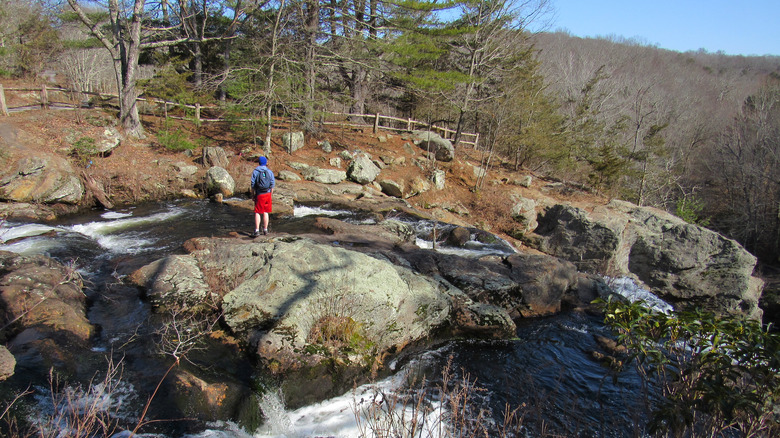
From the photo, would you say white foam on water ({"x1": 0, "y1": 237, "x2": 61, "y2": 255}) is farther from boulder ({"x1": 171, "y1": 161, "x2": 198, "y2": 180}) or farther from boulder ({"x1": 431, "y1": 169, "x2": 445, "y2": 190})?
boulder ({"x1": 431, "y1": 169, "x2": 445, "y2": 190})

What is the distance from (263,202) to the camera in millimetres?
8500

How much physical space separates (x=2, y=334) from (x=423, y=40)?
18.4m

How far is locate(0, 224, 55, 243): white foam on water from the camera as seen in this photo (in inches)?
301

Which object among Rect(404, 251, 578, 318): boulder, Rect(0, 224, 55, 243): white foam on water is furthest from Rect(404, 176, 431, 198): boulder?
Rect(0, 224, 55, 243): white foam on water

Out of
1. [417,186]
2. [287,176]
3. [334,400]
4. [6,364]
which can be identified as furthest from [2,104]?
[334,400]

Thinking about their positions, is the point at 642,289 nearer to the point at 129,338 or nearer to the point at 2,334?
the point at 129,338

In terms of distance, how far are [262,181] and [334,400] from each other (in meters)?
5.31

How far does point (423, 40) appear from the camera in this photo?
18.4 meters

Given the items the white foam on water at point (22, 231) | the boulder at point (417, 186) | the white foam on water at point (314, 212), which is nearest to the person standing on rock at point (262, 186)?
the white foam on water at point (314, 212)

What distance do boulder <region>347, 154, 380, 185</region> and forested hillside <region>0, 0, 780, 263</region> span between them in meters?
3.17

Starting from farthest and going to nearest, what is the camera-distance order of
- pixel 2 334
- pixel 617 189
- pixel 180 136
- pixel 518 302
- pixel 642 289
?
1. pixel 617 189
2. pixel 180 136
3. pixel 642 289
4. pixel 518 302
5. pixel 2 334

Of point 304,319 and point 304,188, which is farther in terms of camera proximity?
point 304,188

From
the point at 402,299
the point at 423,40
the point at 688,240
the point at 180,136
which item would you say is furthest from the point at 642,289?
the point at 180,136

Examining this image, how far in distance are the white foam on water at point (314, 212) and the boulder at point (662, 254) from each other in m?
7.64
